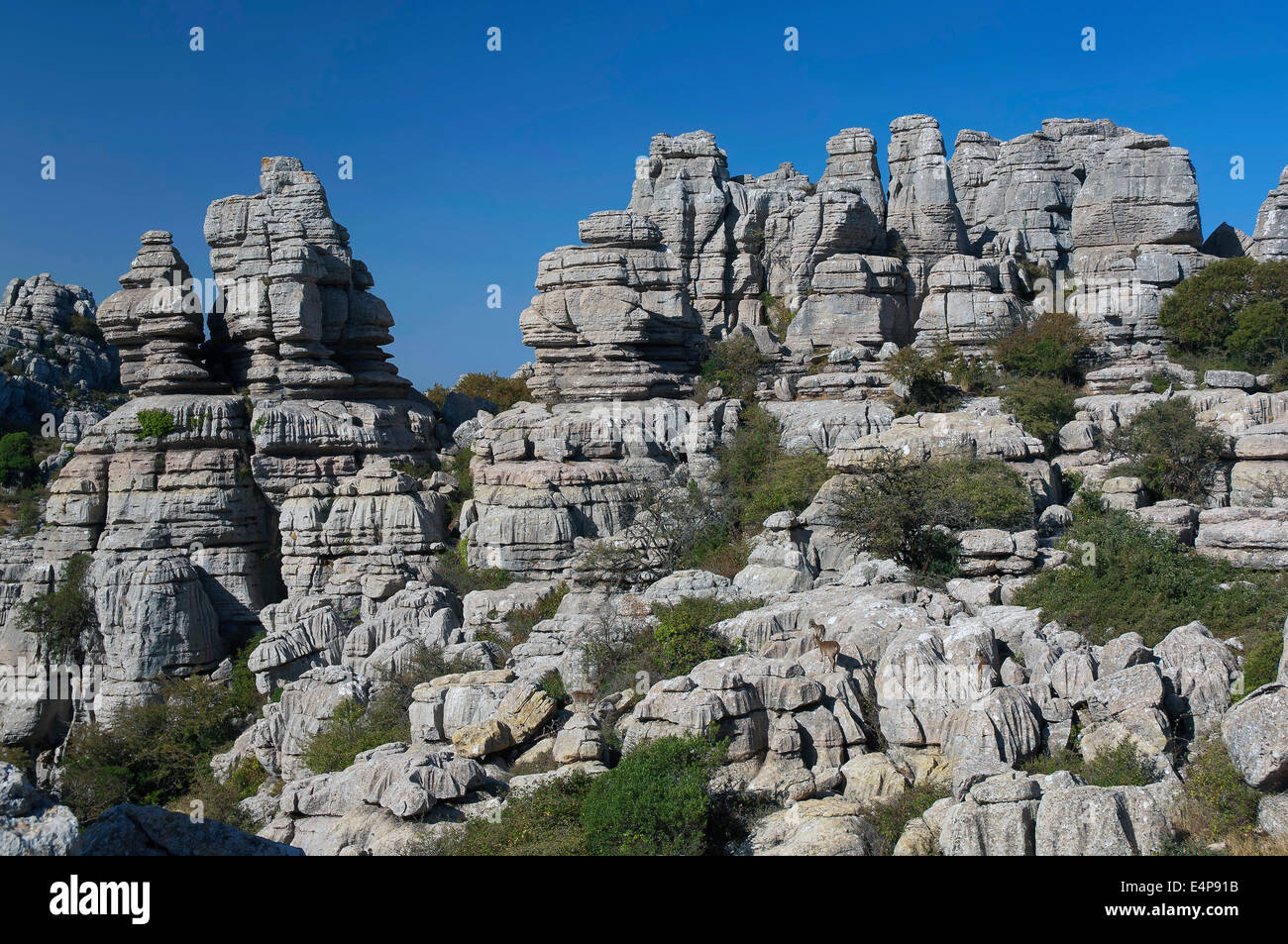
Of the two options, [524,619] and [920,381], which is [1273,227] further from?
[524,619]

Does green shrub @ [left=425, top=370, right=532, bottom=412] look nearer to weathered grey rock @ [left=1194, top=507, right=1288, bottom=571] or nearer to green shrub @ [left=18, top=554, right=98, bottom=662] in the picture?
green shrub @ [left=18, top=554, right=98, bottom=662]

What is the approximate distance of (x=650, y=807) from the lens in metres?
9.18

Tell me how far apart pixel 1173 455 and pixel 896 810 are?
1291 cm

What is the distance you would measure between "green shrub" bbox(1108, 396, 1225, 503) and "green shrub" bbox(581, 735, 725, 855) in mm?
13060

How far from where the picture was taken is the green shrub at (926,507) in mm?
16188

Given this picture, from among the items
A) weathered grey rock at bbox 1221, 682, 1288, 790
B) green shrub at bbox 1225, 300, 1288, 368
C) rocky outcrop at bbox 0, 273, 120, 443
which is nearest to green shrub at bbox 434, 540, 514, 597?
weathered grey rock at bbox 1221, 682, 1288, 790

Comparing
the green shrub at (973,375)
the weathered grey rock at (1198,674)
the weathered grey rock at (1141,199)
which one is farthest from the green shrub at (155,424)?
the weathered grey rock at (1141,199)

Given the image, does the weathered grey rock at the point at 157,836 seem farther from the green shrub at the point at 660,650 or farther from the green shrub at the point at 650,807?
the green shrub at the point at 660,650

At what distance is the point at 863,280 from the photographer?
28.7 m

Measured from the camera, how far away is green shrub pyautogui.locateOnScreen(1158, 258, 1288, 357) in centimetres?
2578

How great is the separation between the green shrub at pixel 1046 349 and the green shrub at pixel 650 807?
18.9 m

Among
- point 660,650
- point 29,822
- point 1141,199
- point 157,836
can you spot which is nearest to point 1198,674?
point 660,650

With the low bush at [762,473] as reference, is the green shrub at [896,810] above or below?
below
